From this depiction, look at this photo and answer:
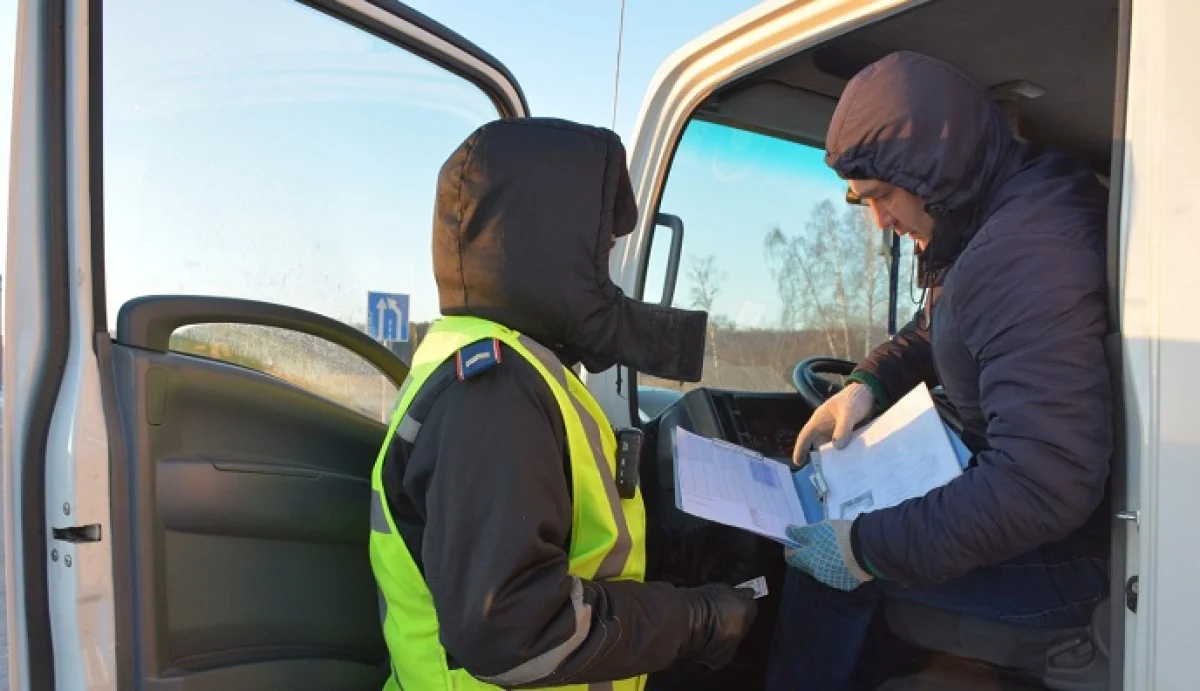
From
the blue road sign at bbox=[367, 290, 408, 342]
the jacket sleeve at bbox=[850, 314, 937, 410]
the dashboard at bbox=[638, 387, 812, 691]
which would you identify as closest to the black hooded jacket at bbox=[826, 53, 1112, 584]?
the jacket sleeve at bbox=[850, 314, 937, 410]

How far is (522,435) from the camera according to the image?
137cm

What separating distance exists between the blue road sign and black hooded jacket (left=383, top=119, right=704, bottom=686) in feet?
2.35

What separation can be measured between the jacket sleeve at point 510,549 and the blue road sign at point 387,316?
0.87 meters

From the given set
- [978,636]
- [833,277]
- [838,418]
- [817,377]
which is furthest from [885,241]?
[978,636]

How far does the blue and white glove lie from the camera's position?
1.60 metres

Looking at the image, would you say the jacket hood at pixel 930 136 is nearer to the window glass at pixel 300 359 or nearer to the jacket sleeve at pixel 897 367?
the jacket sleeve at pixel 897 367

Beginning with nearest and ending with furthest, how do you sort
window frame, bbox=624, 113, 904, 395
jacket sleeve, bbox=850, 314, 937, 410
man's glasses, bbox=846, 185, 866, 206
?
man's glasses, bbox=846, 185, 866, 206 → jacket sleeve, bbox=850, 314, 937, 410 → window frame, bbox=624, 113, 904, 395

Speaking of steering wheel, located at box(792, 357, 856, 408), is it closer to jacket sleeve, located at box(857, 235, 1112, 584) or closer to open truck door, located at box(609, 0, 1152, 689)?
open truck door, located at box(609, 0, 1152, 689)

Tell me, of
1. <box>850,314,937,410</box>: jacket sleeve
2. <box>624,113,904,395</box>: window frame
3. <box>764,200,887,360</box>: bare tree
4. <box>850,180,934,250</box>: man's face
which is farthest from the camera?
<box>764,200,887,360</box>: bare tree

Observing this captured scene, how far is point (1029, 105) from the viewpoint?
288 cm

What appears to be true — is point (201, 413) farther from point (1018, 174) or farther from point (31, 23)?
point (1018, 174)

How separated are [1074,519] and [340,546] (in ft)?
4.65

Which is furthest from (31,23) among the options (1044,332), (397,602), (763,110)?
(763,110)

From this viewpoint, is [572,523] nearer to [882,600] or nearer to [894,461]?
[894,461]
